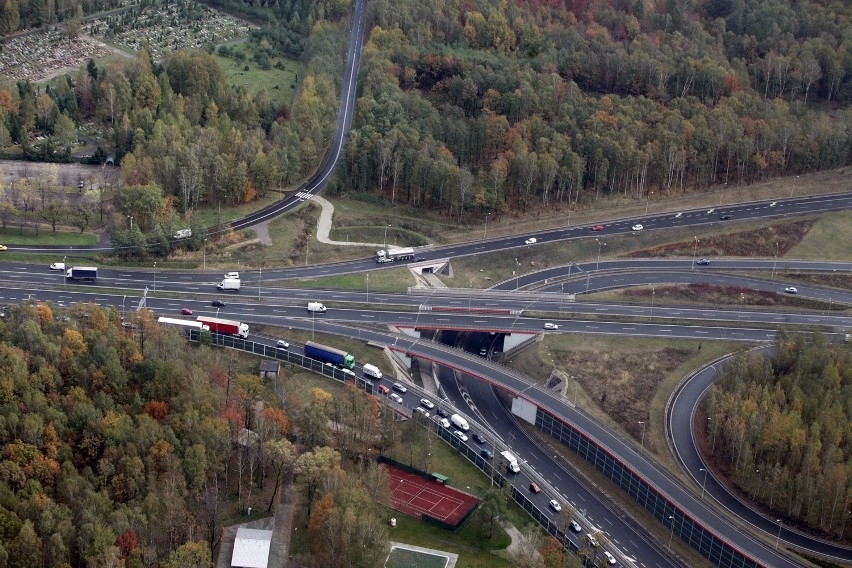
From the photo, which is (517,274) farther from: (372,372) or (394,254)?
(372,372)

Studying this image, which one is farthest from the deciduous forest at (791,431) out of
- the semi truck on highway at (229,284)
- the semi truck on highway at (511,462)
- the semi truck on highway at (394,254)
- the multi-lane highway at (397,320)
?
the semi truck on highway at (229,284)

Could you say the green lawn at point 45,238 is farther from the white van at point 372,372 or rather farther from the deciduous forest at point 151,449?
the white van at point 372,372

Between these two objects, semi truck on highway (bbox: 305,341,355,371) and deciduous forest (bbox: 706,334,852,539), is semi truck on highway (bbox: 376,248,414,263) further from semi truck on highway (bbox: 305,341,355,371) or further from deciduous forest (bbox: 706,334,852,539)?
deciduous forest (bbox: 706,334,852,539)

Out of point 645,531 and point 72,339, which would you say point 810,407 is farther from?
point 72,339

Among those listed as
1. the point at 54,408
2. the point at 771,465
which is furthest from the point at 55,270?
the point at 771,465

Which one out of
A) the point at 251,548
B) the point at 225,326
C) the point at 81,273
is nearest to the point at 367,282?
the point at 225,326

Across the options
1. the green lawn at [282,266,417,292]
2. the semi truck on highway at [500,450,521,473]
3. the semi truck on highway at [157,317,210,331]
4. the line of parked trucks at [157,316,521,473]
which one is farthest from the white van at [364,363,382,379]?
the semi truck on highway at [157,317,210,331]

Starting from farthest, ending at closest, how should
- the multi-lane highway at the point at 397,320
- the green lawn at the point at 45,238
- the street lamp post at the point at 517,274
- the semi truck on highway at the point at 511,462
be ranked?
the street lamp post at the point at 517,274, the green lawn at the point at 45,238, the multi-lane highway at the point at 397,320, the semi truck on highway at the point at 511,462
